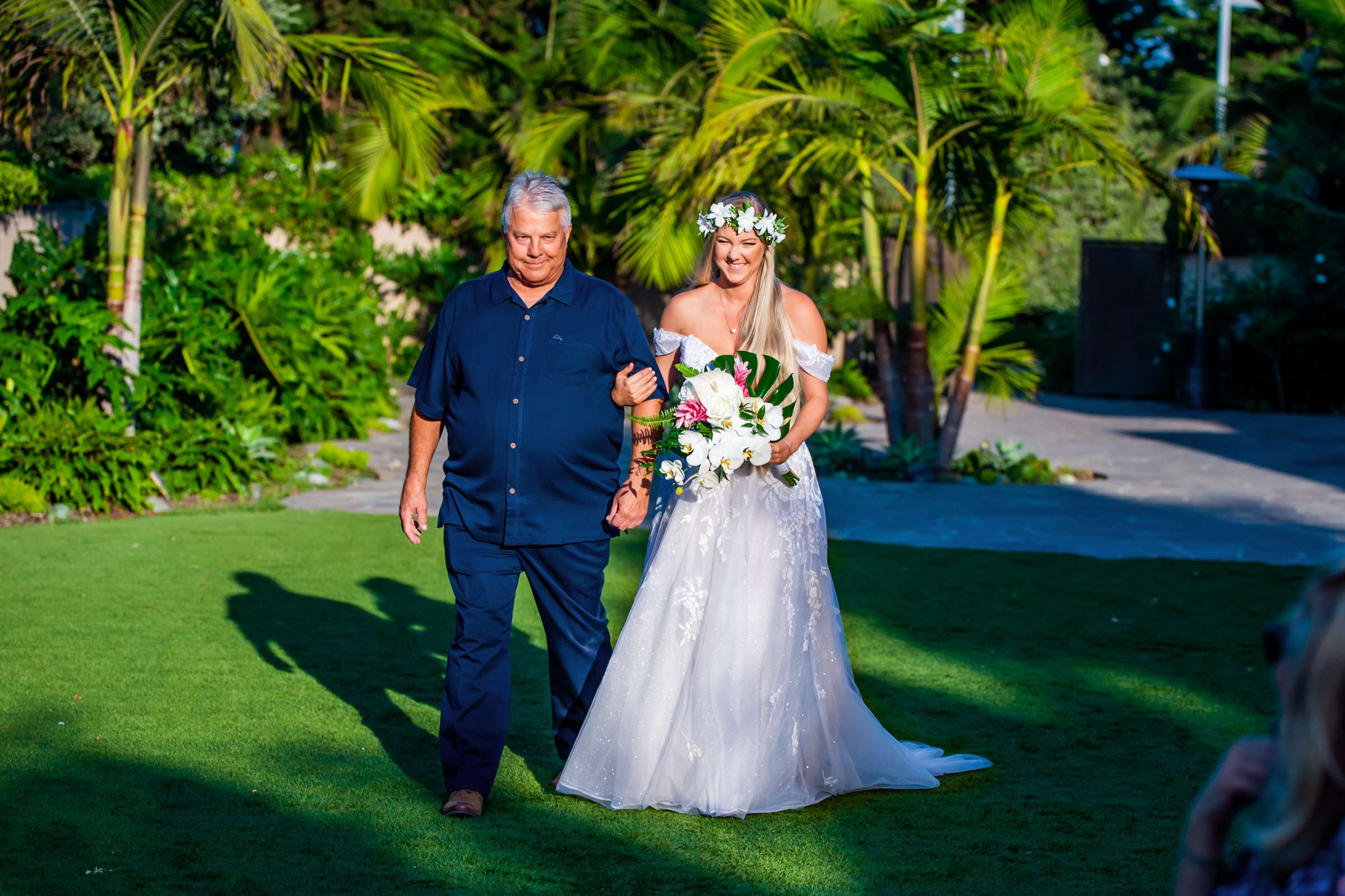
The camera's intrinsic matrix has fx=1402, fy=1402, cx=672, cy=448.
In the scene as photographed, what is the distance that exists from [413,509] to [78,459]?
6348 mm

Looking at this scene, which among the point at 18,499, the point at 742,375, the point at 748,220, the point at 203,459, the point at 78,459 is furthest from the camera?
the point at 203,459

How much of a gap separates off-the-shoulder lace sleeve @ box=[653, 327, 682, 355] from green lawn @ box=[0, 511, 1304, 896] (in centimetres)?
148

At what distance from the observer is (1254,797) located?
1.87 meters

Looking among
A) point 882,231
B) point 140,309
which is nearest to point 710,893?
point 140,309

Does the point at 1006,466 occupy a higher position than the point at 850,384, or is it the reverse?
the point at 850,384

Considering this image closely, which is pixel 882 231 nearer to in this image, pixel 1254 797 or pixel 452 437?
pixel 452 437

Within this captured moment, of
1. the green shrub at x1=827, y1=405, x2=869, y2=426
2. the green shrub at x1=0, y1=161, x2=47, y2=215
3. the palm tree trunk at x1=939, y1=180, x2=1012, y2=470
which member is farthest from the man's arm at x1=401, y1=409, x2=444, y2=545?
the green shrub at x1=827, y1=405, x2=869, y2=426

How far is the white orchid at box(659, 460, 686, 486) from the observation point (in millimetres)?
4184

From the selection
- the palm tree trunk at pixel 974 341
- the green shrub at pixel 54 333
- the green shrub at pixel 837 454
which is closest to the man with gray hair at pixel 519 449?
the green shrub at pixel 54 333

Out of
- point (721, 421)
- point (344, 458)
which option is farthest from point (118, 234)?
point (721, 421)

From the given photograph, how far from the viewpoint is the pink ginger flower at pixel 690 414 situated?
163 inches

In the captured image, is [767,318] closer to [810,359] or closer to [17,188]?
[810,359]

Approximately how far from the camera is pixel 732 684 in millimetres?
4281

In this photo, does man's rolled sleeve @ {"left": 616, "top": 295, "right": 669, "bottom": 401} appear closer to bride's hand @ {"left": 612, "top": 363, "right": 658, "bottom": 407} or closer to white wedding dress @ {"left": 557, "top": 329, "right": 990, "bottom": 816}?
bride's hand @ {"left": 612, "top": 363, "right": 658, "bottom": 407}
